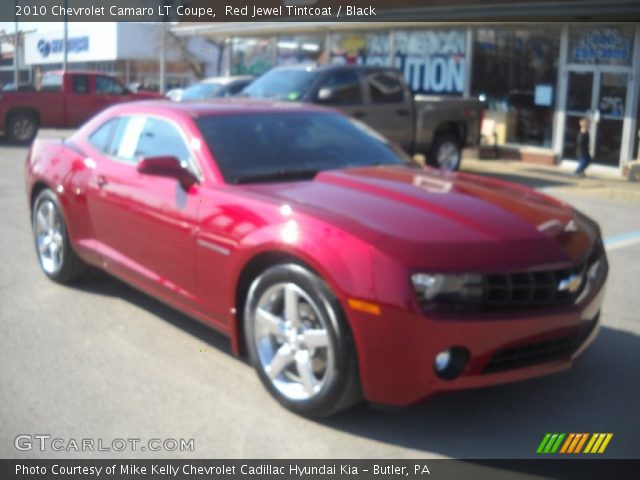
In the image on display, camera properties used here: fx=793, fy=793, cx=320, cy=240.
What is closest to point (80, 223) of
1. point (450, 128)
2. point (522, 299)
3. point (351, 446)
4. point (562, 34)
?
point (351, 446)

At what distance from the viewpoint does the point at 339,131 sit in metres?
5.50

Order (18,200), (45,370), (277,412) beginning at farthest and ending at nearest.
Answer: (18,200)
(45,370)
(277,412)

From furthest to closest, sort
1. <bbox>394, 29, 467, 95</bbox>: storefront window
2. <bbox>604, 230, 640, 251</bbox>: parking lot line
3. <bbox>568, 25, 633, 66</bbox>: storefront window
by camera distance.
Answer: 1. <bbox>394, 29, 467, 95</bbox>: storefront window
2. <bbox>568, 25, 633, 66</bbox>: storefront window
3. <bbox>604, 230, 640, 251</bbox>: parking lot line

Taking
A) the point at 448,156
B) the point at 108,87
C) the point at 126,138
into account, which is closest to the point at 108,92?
the point at 108,87

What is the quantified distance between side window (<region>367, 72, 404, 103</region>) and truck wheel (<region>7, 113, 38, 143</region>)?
33.0 ft

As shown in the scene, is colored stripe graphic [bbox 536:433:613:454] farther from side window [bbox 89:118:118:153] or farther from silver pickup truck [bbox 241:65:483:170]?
silver pickup truck [bbox 241:65:483:170]

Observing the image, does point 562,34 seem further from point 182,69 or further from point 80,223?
point 182,69

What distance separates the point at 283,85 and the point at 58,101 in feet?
33.0

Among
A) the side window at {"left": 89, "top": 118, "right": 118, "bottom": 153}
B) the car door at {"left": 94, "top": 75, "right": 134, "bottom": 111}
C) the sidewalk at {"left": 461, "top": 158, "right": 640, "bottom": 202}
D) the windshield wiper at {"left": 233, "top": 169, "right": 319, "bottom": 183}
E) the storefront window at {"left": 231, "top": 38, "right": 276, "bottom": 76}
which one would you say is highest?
the storefront window at {"left": 231, "top": 38, "right": 276, "bottom": 76}

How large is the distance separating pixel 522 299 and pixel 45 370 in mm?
2748

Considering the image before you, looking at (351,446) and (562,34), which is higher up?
(562,34)

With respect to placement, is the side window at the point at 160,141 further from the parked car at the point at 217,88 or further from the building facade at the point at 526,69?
the building facade at the point at 526,69

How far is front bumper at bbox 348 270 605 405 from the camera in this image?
353cm

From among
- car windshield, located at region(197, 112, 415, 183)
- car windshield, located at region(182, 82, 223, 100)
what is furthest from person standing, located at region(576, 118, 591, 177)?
car windshield, located at region(197, 112, 415, 183)
